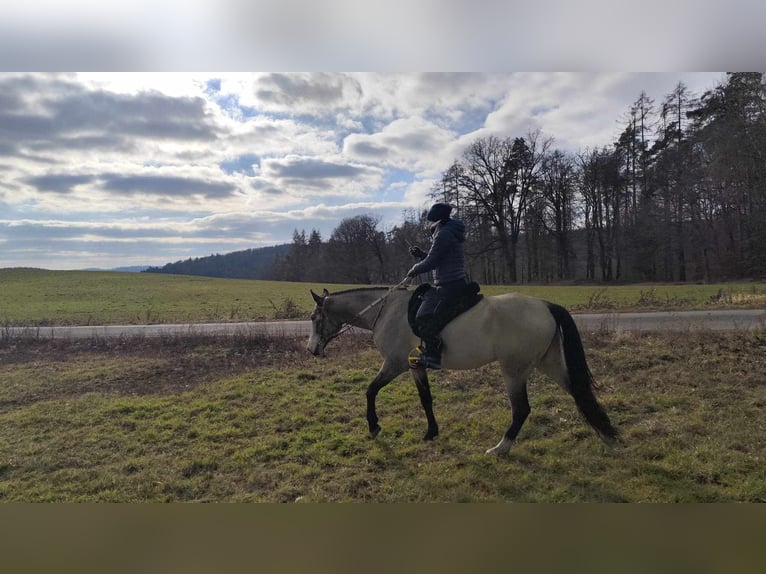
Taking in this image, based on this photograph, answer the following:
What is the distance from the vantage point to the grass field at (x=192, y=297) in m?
6.11

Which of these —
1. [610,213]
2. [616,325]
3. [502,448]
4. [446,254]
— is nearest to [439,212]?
[446,254]

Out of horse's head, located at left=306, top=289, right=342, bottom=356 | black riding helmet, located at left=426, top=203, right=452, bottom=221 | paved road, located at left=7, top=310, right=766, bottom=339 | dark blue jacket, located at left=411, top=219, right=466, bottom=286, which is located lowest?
paved road, located at left=7, top=310, right=766, bottom=339

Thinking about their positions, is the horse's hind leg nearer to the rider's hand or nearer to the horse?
the horse

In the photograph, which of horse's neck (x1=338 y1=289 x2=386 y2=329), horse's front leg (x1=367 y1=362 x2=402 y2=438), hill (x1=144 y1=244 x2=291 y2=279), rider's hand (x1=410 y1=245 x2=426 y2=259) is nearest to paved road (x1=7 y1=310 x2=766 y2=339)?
hill (x1=144 y1=244 x2=291 y2=279)

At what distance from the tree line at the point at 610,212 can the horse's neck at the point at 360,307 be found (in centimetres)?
97

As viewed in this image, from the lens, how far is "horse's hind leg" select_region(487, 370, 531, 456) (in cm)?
369

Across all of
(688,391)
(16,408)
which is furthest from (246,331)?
(688,391)

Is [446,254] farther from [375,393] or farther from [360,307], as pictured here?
[375,393]

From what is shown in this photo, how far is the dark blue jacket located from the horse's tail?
119cm

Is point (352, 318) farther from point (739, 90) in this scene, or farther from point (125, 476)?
point (739, 90)

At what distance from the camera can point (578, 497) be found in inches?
123

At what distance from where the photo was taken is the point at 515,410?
3746 mm

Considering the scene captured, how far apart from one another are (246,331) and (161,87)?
5991 millimetres

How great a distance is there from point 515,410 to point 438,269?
62.5 inches
